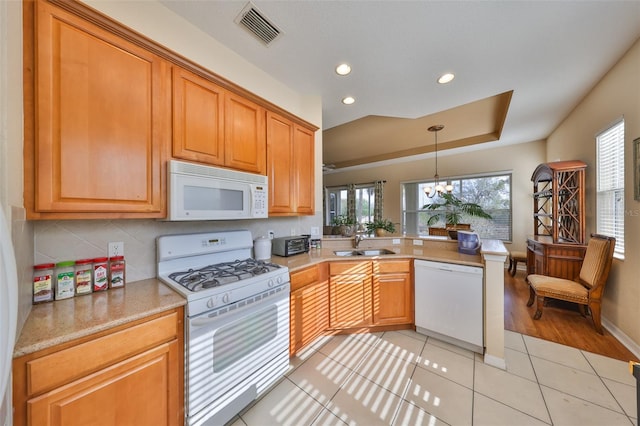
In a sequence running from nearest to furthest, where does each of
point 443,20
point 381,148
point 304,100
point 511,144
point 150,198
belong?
point 150,198 < point 443,20 < point 304,100 < point 511,144 < point 381,148

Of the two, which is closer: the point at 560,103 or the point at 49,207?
the point at 49,207

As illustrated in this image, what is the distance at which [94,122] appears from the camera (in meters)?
1.16

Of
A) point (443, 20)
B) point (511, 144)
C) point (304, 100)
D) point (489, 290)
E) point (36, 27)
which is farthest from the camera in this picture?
point (511, 144)

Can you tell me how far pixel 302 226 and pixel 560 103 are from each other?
12.6 ft

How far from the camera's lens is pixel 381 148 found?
5469 millimetres

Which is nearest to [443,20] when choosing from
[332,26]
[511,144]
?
[332,26]

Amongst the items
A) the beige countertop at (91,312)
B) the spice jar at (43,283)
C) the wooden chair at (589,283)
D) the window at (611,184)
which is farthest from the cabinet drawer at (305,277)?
the window at (611,184)

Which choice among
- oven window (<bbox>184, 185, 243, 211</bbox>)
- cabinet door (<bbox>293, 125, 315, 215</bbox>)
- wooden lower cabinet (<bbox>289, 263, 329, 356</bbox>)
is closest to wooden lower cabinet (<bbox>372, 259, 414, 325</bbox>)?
wooden lower cabinet (<bbox>289, 263, 329, 356</bbox>)

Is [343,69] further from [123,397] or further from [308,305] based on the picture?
[123,397]

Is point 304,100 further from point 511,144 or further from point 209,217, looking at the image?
point 511,144

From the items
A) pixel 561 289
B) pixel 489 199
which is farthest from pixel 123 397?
pixel 489 199

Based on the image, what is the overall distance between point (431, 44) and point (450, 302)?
228cm

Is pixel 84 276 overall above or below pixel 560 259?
above

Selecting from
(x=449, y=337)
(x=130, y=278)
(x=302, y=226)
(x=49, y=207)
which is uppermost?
(x=49, y=207)
